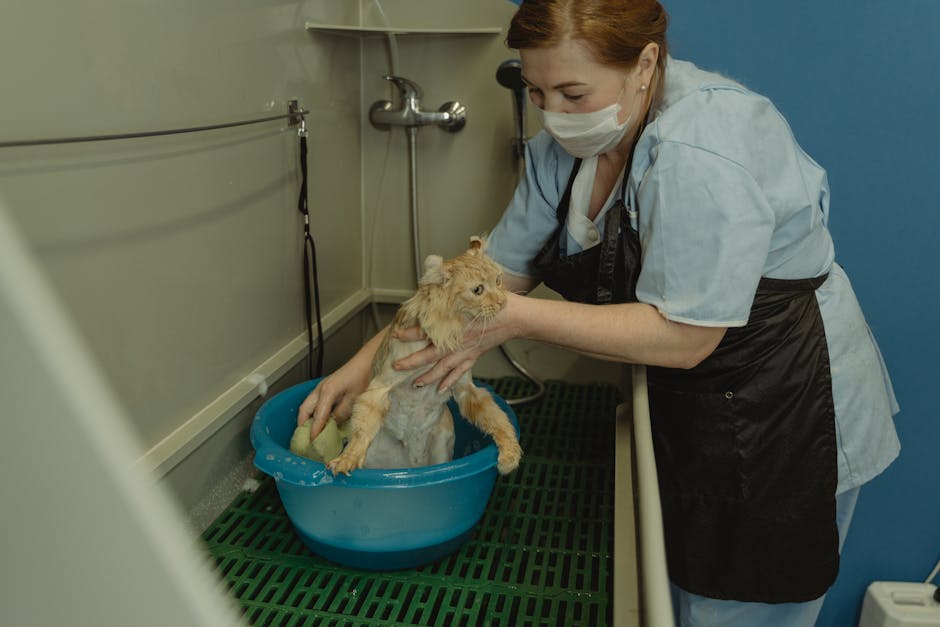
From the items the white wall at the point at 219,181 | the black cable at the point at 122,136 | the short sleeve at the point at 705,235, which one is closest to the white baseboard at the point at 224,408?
the white wall at the point at 219,181

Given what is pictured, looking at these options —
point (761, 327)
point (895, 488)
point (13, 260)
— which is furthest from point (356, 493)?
point (895, 488)

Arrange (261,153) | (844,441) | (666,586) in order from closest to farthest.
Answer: (666,586) → (844,441) → (261,153)

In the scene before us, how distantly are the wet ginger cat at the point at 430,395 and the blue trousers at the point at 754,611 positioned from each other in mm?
521

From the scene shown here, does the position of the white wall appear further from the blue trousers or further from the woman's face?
the blue trousers

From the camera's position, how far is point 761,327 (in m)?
1.29

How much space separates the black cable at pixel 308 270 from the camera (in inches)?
67.8

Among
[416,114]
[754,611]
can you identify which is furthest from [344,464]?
[416,114]

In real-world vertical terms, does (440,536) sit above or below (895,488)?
above

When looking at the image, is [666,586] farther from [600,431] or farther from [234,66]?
[234,66]

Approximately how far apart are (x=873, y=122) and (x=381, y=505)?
1427mm

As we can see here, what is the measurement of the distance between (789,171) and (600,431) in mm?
789

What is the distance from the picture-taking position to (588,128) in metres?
1.23

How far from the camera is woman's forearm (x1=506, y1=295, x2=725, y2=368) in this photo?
3.74 ft

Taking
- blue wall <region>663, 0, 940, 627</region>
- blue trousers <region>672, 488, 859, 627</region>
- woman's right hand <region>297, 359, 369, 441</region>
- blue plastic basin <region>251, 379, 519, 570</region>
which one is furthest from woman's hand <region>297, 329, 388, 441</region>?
blue wall <region>663, 0, 940, 627</region>
